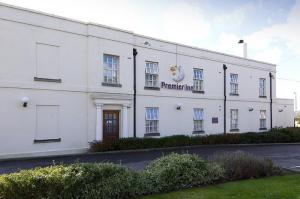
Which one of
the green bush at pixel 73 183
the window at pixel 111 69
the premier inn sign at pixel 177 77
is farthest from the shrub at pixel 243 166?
the premier inn sign at pixel 177 77

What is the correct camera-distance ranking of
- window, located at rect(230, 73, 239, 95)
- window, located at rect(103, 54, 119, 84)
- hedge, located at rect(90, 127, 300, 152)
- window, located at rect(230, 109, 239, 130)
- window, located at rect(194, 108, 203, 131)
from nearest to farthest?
hedge, located at rect(90, 127, 300, 152) → window, located at rect(103, 54, 119, 84) → window, located at rect(194, 108, 203, 131) → window, located at rect(230, 109, 239, 130) → window, located at rect(230, 73, 239, 95)

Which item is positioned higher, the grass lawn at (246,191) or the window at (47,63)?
the window at (47,63)

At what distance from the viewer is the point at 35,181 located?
7547 mm

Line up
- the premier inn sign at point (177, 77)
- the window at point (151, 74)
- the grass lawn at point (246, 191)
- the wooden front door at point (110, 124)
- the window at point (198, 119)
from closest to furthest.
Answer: the grass lawn at point (246, 191), the wooden front door at point (110, 124), the window at point (151, 74), the premier inn sign at point (177, 77), the window at point (198, 119)

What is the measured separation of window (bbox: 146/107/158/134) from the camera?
939 inches

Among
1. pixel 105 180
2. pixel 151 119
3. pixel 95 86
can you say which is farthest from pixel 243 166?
pixel 151 119

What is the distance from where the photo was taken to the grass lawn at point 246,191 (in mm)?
8797

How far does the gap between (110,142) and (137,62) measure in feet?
17.7

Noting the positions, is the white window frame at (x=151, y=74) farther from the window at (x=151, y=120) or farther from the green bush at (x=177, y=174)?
the green bush at (x=177, y=174)

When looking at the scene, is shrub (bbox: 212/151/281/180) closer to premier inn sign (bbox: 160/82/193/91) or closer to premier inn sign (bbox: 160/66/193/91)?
premier inn sign (bbox: 160/82/193/91)

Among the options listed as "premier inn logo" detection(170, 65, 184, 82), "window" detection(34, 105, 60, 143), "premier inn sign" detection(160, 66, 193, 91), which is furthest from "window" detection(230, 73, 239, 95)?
"window" detection(34, 105, 60, 143)

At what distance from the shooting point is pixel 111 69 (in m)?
21.8

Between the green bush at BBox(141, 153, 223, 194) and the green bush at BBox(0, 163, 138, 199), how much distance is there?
2.02 ft

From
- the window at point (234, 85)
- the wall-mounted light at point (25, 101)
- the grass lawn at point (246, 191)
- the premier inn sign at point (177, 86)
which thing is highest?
the window at point (234, 85)
